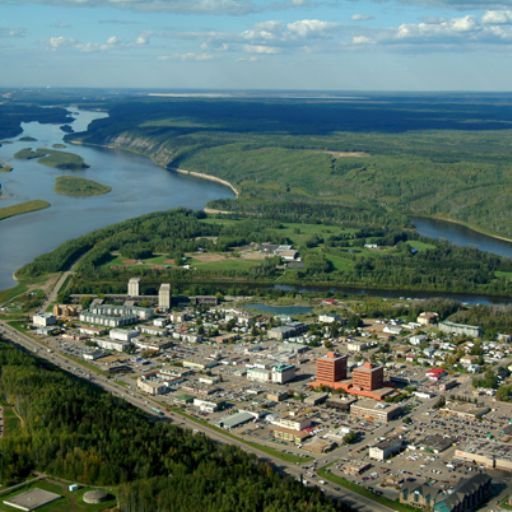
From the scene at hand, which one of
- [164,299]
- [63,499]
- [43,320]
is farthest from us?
[164,299]

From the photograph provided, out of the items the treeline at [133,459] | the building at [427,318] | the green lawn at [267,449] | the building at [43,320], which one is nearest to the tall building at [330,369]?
the green lawn at [267,449]

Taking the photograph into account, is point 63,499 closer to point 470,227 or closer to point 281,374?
point 281,374

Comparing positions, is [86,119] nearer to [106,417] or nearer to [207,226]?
[207,226]

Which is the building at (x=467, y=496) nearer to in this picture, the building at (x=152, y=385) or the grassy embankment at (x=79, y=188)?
the building at (x=152, y=385)

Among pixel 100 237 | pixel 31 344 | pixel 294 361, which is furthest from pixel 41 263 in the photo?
pixel 294 361

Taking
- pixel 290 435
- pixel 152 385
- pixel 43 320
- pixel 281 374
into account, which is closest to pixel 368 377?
pixel 281 374

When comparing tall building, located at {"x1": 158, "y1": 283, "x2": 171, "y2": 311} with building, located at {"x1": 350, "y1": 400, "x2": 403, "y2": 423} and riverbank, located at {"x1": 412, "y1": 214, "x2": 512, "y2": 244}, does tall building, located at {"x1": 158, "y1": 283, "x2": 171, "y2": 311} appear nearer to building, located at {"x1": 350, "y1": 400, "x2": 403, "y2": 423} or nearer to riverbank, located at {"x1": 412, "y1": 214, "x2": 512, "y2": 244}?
building, located at {"x1": 350, "y1": 400, "x2": 403, "y2": 423}
